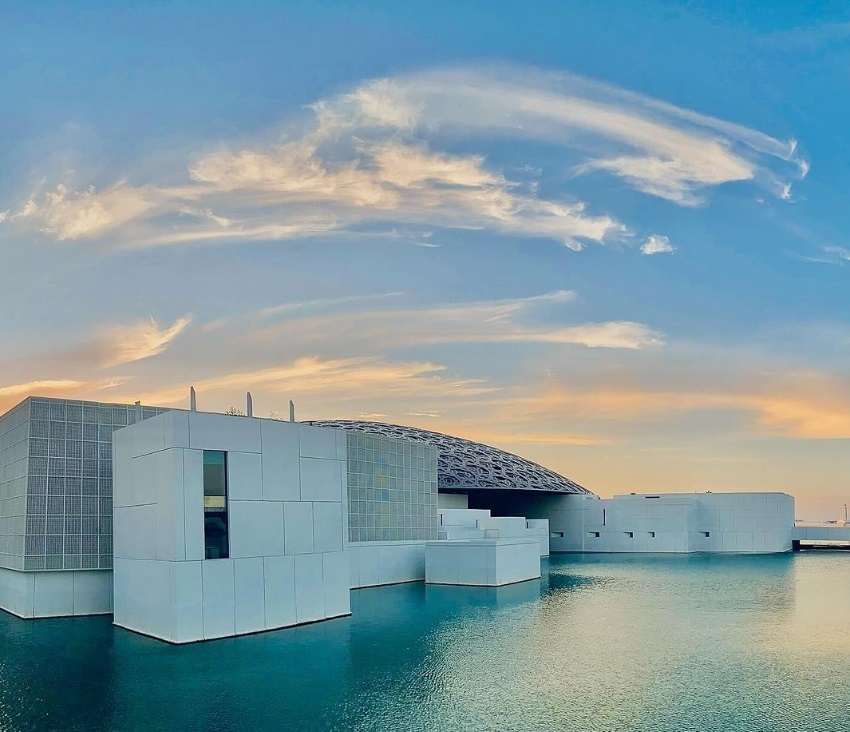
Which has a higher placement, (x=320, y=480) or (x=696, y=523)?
(x=320, y=480)

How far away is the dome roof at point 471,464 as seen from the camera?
5650 centimetres

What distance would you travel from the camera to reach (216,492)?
21.7 m

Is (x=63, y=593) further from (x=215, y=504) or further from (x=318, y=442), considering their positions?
(x=318, y=442)

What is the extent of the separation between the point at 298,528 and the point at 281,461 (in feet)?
6.55

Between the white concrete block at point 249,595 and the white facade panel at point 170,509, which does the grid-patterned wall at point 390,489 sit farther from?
the white facade panel at point 170,509

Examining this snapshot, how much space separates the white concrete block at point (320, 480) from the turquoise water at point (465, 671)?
3630 millimetres

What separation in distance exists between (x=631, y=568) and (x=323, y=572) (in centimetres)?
2563

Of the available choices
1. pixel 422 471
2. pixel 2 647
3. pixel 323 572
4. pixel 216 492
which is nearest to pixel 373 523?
pixel 422 471

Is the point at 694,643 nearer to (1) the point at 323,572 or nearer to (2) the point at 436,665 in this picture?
(2) the point at 436,665

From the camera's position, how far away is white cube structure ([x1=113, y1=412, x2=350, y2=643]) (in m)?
20.8

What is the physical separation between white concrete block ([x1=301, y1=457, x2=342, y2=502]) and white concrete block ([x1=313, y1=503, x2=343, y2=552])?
26cm

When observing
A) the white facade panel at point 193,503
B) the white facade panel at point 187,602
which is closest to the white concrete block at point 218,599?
the white facade panel at point 187,602

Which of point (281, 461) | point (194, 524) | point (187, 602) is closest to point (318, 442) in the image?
point (281, 461)

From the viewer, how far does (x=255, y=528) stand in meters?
22.3
